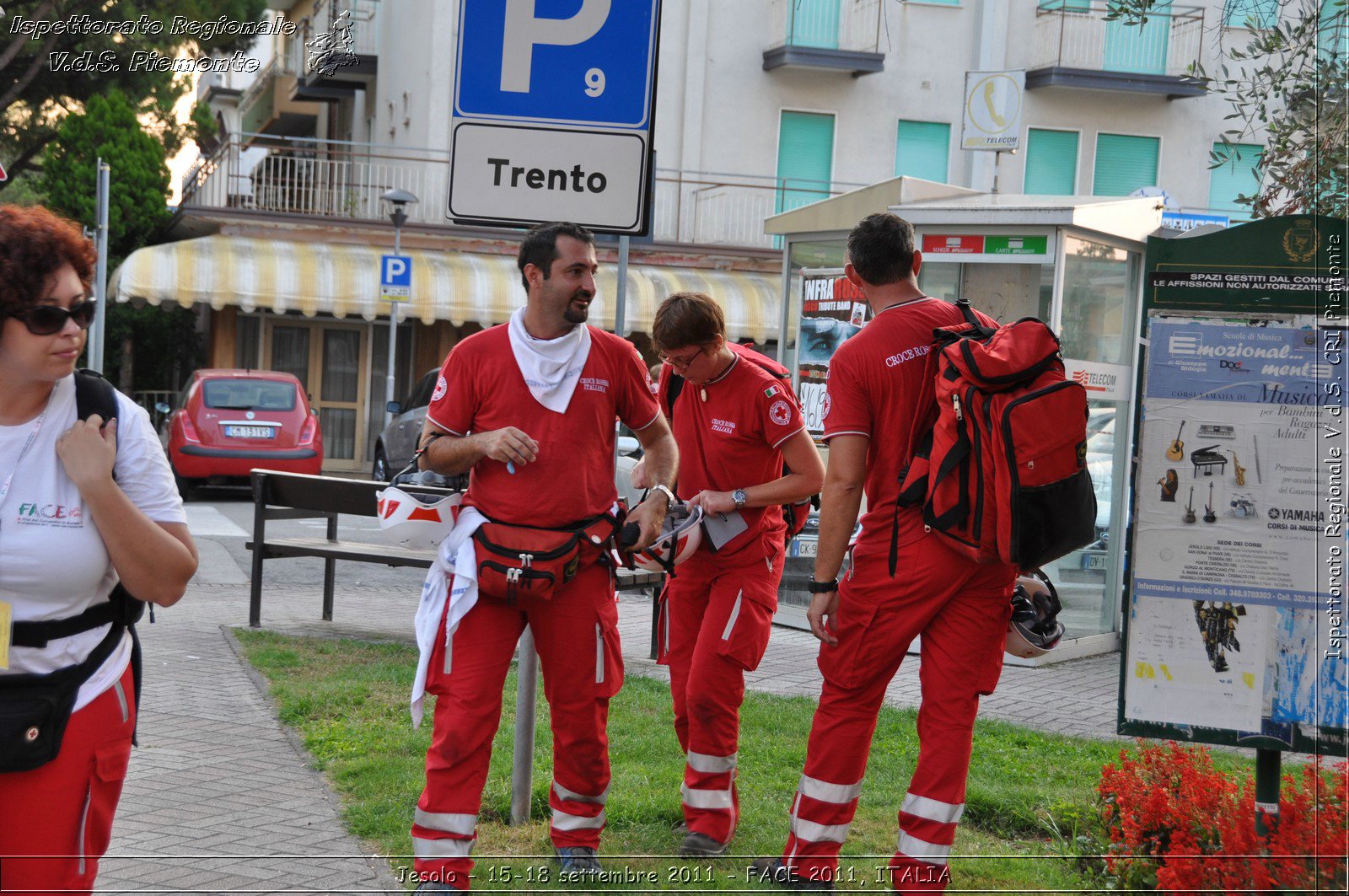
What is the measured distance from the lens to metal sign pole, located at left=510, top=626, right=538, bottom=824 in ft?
16.8

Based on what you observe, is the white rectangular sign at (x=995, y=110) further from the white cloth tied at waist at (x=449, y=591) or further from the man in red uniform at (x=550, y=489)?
the white cloth tied at waist at (x=449, y=591)

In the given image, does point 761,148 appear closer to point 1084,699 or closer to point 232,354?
point 232,354

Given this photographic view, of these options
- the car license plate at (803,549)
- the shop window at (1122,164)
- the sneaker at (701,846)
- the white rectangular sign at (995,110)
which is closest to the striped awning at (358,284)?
the shop window at (1122,164)

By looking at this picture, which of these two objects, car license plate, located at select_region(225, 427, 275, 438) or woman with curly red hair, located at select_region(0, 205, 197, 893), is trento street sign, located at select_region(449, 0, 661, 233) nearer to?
woman with curly red hair, located at select_region(0, 205, 197, 893)

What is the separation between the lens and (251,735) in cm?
663

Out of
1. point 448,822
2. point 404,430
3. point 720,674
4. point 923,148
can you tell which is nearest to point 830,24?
point 923,148

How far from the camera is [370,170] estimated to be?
26875 millimetres

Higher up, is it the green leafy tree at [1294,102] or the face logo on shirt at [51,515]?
the green leafy tree at [1294,102]

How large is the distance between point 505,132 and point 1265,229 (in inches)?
102

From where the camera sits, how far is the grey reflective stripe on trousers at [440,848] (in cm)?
426

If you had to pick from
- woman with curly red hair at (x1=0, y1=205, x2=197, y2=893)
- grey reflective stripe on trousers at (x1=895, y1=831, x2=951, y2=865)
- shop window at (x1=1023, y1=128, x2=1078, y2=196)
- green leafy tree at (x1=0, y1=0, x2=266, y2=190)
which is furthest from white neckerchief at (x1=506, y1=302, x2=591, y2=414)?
shop window at (x1=1023, y1=128, x2=1078, y2=196)

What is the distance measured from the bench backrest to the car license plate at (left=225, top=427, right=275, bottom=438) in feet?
30.1

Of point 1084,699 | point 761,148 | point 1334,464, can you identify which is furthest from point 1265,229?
point 761,148

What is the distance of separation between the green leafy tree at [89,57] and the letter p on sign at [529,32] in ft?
65.8
